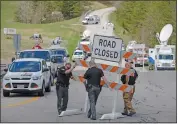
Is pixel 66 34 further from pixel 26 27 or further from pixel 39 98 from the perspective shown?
pixel 39 98

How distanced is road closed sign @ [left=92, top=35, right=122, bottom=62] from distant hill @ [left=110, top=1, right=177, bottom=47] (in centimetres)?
5579

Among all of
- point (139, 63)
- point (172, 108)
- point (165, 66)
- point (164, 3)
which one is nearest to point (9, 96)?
point (172, 108)

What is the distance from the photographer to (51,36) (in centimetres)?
8356

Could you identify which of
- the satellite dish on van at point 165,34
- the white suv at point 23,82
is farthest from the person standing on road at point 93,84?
the satellite dish on van at point 165,34

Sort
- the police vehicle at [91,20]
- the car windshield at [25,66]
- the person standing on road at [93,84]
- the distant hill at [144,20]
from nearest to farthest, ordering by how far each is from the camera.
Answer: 1. the person standing on road at [93,84]
2. the car windshield at [25,66]
3. the distant hill at [144,20]
4. the police vehicle at [91,20]

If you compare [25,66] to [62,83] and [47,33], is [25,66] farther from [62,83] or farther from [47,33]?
[47,33]

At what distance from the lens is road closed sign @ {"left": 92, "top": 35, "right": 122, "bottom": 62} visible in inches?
637

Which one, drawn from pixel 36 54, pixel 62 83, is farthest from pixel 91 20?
pixel 62 83

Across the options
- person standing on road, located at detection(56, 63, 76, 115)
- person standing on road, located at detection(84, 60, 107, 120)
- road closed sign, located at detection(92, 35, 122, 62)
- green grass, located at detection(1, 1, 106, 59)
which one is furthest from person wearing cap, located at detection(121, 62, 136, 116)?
green grass, located at detection(1, 1, 106, 59)

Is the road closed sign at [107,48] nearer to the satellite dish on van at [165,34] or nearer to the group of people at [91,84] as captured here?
the group of people at [91,84]

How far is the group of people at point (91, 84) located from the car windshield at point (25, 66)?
28.7ft

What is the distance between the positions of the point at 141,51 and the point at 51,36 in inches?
1031

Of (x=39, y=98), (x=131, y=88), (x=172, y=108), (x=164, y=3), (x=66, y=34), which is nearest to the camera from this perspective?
(x=131, y=88)

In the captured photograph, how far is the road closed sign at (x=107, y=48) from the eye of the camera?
16.2 meters
